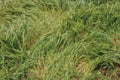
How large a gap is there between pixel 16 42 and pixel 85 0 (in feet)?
3.45

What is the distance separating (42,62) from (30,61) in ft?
0.41

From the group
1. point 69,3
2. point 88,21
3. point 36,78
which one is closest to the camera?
point 36,78

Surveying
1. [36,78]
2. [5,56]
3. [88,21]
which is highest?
[88,21]

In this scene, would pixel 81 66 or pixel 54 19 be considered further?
pixel 54 19

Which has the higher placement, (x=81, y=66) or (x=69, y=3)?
(x=69, y=3)

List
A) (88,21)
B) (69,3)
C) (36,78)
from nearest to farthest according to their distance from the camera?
(36,78)
(88,21)
(69,3)

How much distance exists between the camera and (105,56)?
9.35 feet

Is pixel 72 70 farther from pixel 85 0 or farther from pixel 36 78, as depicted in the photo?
pixel 85 0

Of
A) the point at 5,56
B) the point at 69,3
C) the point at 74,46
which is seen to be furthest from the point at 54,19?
the point at 5,56

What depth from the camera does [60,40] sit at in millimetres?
3018

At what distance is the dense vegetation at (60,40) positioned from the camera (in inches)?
110

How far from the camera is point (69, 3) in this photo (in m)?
3.46

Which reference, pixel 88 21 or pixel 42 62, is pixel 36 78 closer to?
pixel 42 62

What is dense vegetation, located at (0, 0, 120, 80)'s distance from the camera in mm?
2805
